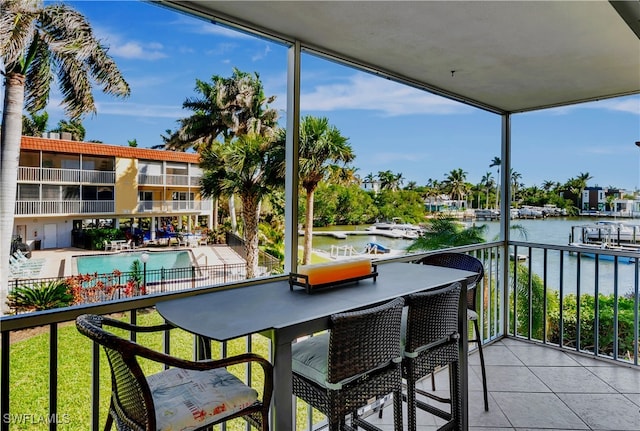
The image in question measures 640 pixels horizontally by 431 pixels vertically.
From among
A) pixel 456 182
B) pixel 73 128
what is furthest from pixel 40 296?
pixel 456 182

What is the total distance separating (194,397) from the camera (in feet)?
4.60

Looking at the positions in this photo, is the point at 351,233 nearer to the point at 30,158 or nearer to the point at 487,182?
the point at 487,182

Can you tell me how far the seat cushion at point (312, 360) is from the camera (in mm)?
1606

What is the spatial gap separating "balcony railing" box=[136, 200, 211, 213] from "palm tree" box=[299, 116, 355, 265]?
360 cm

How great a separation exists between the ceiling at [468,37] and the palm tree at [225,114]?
159cm

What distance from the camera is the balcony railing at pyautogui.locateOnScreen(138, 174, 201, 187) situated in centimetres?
248

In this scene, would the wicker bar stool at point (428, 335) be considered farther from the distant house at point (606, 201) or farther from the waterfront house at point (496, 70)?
the distant house at point (606, 201)

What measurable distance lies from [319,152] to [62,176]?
5.17m

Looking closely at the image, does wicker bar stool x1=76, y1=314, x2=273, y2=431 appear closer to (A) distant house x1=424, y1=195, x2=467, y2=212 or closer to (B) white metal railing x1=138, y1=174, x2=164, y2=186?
(B) white metal railing x1=138, y1=174, x2=164, y2=186

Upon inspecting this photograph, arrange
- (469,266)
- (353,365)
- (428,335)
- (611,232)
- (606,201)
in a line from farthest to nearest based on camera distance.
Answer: (606,201)
(611,232)
(469,266)
(428,335)
(353,365)

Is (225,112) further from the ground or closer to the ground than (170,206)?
further from the ground

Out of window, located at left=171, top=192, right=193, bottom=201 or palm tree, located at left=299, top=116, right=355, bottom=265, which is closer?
window, located at left=171, top=192, right=193, bottom=201

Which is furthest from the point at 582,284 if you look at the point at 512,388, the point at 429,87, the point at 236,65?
the point at 236,65

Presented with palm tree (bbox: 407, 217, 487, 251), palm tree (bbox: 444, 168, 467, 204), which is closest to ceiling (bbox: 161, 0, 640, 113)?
palm tree (bbox: 444, 168, 467, 204)
